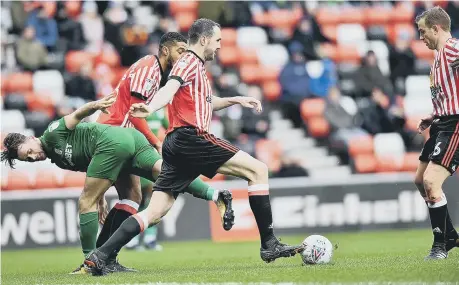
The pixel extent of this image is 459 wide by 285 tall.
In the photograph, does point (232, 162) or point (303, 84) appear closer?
point (232, 162)

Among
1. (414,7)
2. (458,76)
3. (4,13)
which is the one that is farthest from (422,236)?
(4,13)

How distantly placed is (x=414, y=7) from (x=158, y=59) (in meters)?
10.4

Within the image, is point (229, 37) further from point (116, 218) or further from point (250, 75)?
point (116, 218)

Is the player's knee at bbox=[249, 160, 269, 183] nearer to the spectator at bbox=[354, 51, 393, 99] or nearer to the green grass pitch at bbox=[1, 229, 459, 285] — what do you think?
the green grass pitch at bbox=[1, 229, 459, 285]

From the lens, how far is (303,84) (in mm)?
17391

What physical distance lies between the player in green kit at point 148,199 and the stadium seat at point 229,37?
4.96m

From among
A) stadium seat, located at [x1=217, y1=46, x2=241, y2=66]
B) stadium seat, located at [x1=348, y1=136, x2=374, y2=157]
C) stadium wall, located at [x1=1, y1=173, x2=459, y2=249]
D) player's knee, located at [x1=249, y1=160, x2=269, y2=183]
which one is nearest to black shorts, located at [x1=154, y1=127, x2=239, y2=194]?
player's knee, located at [x1=249, y1=160, x2=269, y2=183]

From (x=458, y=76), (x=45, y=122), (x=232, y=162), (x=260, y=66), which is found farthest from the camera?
(x=260, y=66)

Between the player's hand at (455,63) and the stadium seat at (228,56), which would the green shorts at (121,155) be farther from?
the stadium seat at (228,56)

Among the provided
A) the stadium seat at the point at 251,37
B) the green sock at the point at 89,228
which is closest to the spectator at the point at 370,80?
the stadium seat at the point at 251,37

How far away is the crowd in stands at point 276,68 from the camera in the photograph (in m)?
16.7

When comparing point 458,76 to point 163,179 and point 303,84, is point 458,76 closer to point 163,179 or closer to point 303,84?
point 163,179

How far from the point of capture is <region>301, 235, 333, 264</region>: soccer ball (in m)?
8.30

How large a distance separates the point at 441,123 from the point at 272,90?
8958mm
